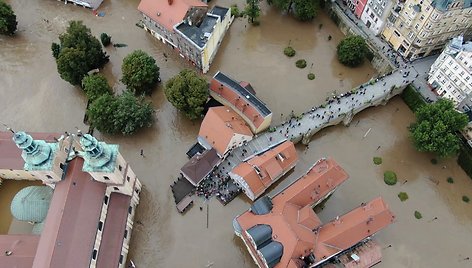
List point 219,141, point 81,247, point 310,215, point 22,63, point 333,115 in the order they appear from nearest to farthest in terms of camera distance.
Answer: point 81,247 < point 310,215 < point 219,141 < point 333,115 < point 22,63

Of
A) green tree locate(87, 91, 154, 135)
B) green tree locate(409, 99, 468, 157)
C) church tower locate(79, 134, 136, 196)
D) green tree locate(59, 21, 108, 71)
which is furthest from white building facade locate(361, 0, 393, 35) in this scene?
church tower locate(79, 134, 136, 196)

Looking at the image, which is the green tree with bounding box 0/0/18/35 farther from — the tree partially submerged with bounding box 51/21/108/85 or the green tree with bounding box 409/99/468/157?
the green tree with bounding box 409/99/468/157

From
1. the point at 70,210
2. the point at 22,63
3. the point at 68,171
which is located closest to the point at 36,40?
the point at 22,63

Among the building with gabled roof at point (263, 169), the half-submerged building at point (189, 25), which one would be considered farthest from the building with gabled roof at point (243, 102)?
the half-submerged building at point (189, 25)

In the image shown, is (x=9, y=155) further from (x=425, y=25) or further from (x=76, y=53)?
(x=425, y=25)

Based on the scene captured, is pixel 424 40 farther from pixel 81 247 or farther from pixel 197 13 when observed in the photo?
pixel 81 247
